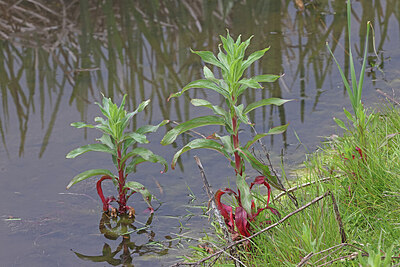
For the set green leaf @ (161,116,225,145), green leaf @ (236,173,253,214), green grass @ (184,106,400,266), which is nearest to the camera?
green grass @ (184,106,400,266)

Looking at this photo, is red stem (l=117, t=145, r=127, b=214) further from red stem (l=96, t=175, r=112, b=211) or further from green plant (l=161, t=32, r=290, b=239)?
green plant (l=161, t=32, r=290, b=239)

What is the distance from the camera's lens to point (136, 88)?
13.8 ft

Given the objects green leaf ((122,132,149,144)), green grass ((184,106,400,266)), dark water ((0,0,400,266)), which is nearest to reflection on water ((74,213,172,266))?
dark water ((0,0,400,266))

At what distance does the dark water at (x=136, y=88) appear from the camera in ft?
9.14

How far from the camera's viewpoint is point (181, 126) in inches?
94.8

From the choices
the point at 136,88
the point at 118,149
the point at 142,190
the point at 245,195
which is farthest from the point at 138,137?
the point at 136,88

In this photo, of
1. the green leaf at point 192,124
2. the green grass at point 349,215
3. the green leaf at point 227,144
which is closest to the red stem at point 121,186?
the green leaf at point 192,124

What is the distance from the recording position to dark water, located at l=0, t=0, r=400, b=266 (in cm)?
279

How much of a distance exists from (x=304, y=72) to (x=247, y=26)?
99 cm

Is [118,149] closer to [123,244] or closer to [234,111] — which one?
[123,244]

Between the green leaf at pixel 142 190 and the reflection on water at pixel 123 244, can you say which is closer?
the reflection on water at pixel 123 244

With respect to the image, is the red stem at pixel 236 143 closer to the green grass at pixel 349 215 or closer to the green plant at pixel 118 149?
the green grass at pixel 349 215

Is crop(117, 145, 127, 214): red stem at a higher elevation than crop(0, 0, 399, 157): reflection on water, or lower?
lower

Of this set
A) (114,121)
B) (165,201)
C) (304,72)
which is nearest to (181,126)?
(114,121)
